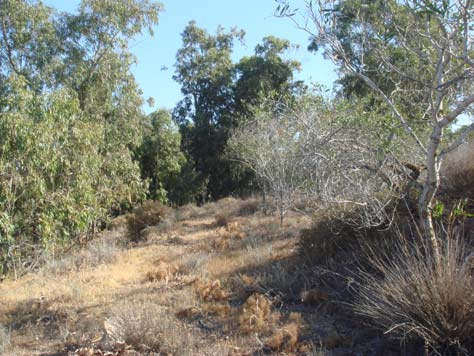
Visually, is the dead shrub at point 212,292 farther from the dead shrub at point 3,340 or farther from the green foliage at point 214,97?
the green foliage at point 214,97

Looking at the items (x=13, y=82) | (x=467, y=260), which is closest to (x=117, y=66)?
(x=13, y=82)

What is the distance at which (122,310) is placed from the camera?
629 centimetres

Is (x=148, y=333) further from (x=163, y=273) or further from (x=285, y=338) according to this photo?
(x=163, y=273)

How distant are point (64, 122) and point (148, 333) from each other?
4672mm

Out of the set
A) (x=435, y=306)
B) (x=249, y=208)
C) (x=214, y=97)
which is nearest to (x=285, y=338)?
(x=435, y=306)

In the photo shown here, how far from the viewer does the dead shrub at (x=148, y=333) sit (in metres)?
5.36

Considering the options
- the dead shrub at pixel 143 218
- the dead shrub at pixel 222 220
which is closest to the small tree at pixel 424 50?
the dead shrub at pixel 222 220

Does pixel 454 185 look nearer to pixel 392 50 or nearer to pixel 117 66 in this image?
pixel 392 50

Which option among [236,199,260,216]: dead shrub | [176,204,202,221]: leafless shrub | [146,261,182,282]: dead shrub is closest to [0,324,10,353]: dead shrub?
[146,261,182,282]: dead shrub

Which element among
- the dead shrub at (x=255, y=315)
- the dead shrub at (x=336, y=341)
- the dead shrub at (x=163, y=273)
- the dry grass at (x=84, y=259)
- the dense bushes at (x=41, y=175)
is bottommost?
the dead shrub at (x=336, y=341)

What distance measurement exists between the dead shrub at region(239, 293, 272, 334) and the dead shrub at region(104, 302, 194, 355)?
2.33 ft

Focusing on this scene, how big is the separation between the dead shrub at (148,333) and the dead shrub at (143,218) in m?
9.00

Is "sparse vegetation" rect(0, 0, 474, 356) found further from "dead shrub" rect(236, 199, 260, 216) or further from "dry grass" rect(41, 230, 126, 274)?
"dead shrub" rect(236, 199, 260, 216)

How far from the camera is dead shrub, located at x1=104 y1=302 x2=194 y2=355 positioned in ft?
17.6
